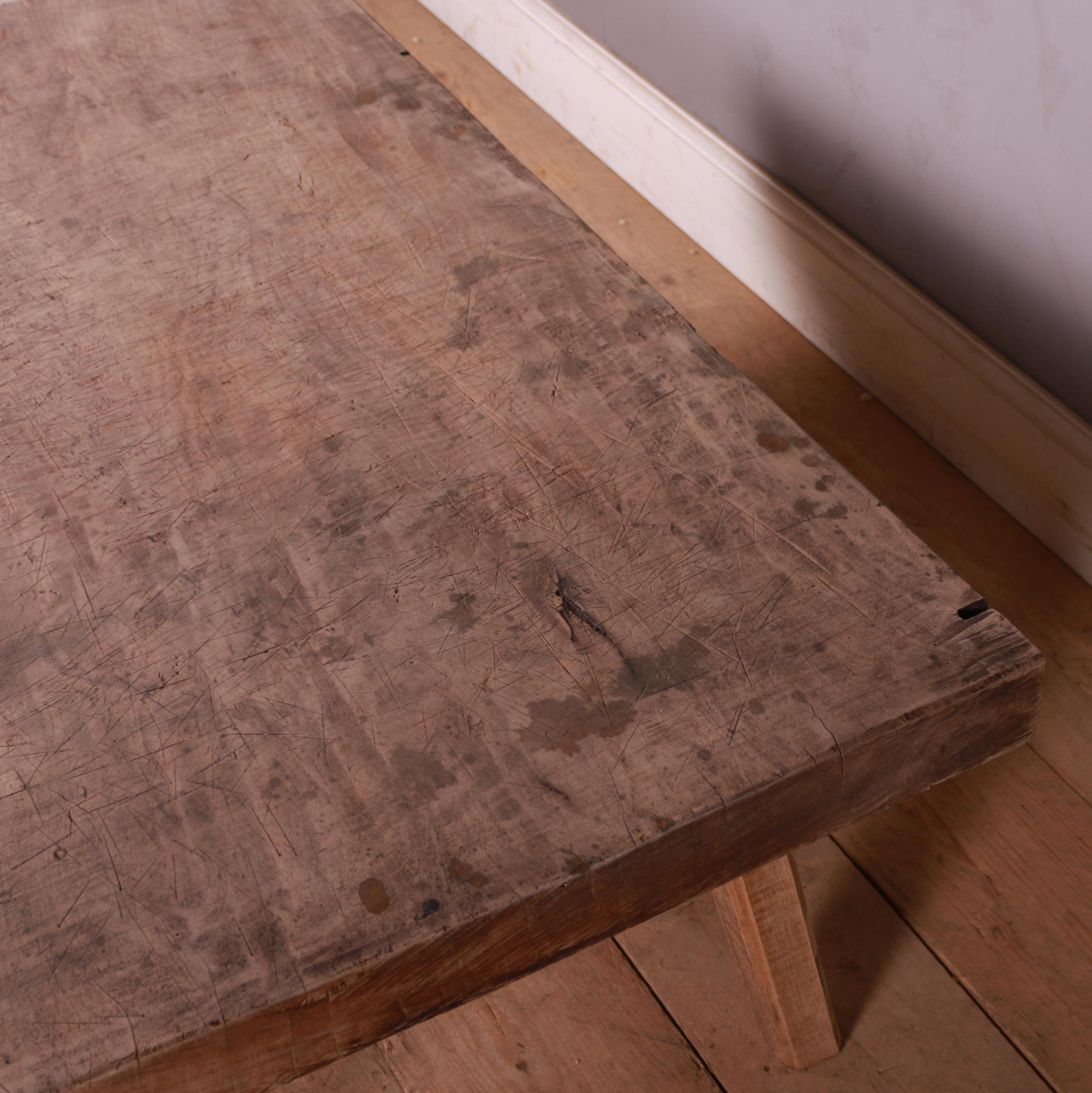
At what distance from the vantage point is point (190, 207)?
3.22 ft

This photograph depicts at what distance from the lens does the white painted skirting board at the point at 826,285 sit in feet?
4.31

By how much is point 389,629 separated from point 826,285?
109cm

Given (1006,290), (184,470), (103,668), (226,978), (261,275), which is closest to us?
(226,978)

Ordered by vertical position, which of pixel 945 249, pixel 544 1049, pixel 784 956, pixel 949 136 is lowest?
→ pixel 544 1049

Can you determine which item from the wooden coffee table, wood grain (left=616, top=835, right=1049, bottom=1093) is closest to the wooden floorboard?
wood grain (left=616, top=835, right=1049, bottom=1093)

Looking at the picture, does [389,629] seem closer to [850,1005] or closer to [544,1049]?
[544,1049]

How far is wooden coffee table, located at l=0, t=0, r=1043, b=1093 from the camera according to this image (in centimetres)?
55

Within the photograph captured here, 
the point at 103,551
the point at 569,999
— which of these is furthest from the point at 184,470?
the point at 569,999

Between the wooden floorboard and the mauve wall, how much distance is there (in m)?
0.20

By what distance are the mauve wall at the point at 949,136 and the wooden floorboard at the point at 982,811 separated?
198mm

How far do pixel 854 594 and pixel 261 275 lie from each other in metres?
0.54

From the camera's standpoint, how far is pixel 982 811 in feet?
3.71

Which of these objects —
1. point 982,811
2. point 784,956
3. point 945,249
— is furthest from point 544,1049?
point 945,249

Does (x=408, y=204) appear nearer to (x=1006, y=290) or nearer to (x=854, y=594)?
(x=854, y=594)
